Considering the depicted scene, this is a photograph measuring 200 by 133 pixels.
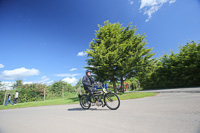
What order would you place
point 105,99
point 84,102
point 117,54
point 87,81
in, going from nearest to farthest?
point 105,99 < point 87,81 < point 84,102 < point 117,54

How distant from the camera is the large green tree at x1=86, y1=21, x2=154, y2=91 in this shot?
37.3ft

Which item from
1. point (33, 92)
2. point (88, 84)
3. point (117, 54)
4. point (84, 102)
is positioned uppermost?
point (117, 54)

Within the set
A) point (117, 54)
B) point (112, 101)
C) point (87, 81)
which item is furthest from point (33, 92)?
point (112, 101)

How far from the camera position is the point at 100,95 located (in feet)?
16.8

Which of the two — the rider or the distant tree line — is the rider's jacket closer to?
the rider

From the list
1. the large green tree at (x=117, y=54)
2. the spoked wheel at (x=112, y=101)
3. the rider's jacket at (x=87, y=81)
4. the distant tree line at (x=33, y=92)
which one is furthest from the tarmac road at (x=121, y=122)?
the distant tree line at (x=33, y=92)

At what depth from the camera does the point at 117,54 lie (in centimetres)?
1197

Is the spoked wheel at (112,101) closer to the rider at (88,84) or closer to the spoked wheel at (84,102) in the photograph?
the rider at (88,84)

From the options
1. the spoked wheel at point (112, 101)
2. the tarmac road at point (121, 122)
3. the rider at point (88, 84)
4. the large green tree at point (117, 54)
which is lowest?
the tarmac road at point (121, 122)

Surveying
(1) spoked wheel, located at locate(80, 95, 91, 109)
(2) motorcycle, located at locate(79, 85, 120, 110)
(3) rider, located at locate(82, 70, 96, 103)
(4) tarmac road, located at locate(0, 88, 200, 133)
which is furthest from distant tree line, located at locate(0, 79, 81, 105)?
(4) tarmac road, located at locate(0, 88, 200, 133)

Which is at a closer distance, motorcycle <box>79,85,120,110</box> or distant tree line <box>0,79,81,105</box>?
motorcycle <box>79,85,120,110</box>

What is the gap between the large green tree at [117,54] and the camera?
1136 cm

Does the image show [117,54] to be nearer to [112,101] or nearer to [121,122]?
[112,101]

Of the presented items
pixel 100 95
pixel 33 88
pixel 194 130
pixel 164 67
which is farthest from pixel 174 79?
pixel 33 88
